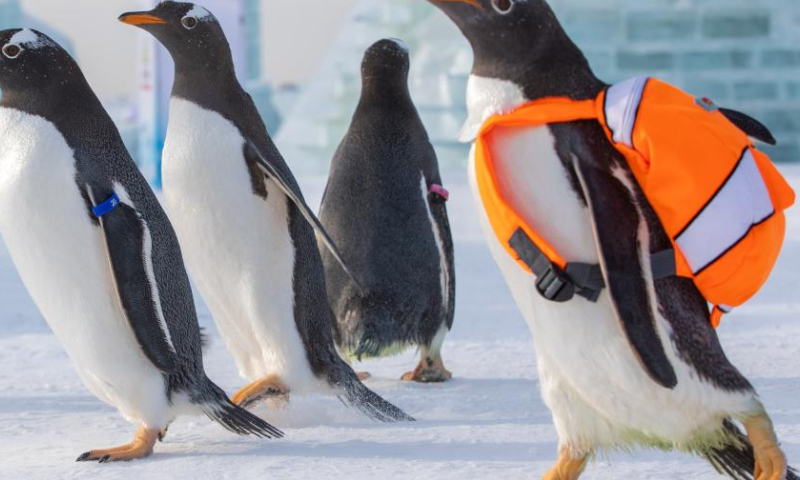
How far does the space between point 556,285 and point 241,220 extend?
43.2 inches

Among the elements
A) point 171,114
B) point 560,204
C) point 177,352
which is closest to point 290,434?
point 177,352

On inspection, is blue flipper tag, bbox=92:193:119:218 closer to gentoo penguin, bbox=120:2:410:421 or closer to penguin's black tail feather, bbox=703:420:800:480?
gentoo penguin, bbox=120:2:410:421

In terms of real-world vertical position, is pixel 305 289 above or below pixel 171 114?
below

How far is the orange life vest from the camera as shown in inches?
64.6

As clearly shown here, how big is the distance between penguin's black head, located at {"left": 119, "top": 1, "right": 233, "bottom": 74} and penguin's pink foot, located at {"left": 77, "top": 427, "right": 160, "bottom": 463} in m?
0.86

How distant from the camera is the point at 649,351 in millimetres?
1639

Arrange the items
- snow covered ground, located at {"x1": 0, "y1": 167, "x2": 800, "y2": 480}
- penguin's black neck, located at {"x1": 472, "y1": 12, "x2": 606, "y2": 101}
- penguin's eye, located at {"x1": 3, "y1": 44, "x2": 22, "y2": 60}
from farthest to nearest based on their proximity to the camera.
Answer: penguin's eye, located at {"x1": 3, "y1": 44, "x2": 22, "y2": 60}
snow covered ground, located at {"x1": 0, "y1": 167, "x2": 800, "y2": 480}
penguin's black neck, located at {"x1": 472, "y1": 12, "x2": 606, "y2": 101}

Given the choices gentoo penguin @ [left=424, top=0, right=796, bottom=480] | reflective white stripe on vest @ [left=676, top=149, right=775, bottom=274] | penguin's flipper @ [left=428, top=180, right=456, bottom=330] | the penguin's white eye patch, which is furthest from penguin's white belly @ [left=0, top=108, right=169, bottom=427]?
penguin's flipper @ [left=428, top=180, right=456, bottom=330]

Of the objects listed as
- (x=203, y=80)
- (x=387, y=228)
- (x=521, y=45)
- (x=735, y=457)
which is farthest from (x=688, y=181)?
(x=387, y=228)

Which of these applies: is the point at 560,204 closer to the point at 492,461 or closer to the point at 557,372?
the point at 557,372

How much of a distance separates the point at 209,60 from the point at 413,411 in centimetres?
98

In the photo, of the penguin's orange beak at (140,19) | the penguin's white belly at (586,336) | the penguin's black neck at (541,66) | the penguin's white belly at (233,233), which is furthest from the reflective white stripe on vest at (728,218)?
the penguin's orange beak at (140,19)

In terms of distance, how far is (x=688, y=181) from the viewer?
1.63m

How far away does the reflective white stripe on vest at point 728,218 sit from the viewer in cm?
164
